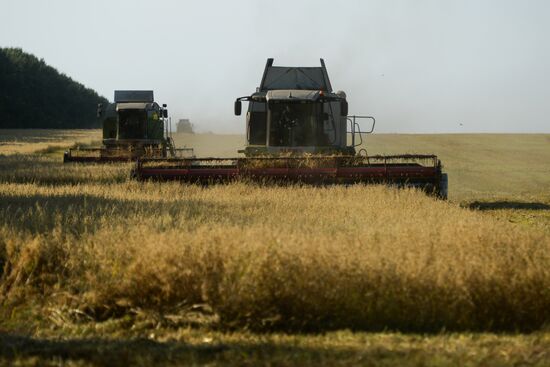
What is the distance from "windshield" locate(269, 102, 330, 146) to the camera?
19.6 m

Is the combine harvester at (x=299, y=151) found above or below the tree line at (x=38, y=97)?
below

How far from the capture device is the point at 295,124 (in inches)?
775

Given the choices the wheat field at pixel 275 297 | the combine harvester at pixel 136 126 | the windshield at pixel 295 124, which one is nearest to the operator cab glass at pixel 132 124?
the combine harvester at pixel 136 126

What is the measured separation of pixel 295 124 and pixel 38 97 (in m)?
81.8

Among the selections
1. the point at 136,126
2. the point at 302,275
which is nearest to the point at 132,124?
the point at 136,126

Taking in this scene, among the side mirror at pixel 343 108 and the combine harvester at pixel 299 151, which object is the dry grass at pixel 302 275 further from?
the side mirror at pixel 343 108

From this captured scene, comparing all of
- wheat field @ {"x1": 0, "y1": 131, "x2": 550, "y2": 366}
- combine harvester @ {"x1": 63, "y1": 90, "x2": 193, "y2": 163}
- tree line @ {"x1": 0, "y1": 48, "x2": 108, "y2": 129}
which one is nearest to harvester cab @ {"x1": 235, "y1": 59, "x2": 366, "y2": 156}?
wheat field @ {"x1": 0, "y1": 131, "x2": 550, "y2": 366}

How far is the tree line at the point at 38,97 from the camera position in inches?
3554

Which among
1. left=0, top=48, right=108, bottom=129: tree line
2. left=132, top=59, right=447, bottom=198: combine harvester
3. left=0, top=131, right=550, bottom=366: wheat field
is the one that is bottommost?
left=0, top=131, right=550, bottom=366: wheat field

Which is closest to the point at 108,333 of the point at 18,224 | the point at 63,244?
the point at 63,244

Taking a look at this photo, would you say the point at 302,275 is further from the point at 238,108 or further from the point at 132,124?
the point at 132,124

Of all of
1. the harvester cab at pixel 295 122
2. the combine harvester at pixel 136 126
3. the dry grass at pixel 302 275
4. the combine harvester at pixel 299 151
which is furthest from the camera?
the combine harvester at pixel 136 126

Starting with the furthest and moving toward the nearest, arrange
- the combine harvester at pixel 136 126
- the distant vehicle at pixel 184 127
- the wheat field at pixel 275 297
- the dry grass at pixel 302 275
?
the distant vehicle at pixel 184 127 → the combine harvester at pixel 136 126 → the dry grass at pixel 302 275 → the wheat field at pixel 275 297

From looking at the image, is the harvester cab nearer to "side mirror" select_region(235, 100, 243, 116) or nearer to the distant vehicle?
"side mirror" select_region(235, 100, 243, 116)
